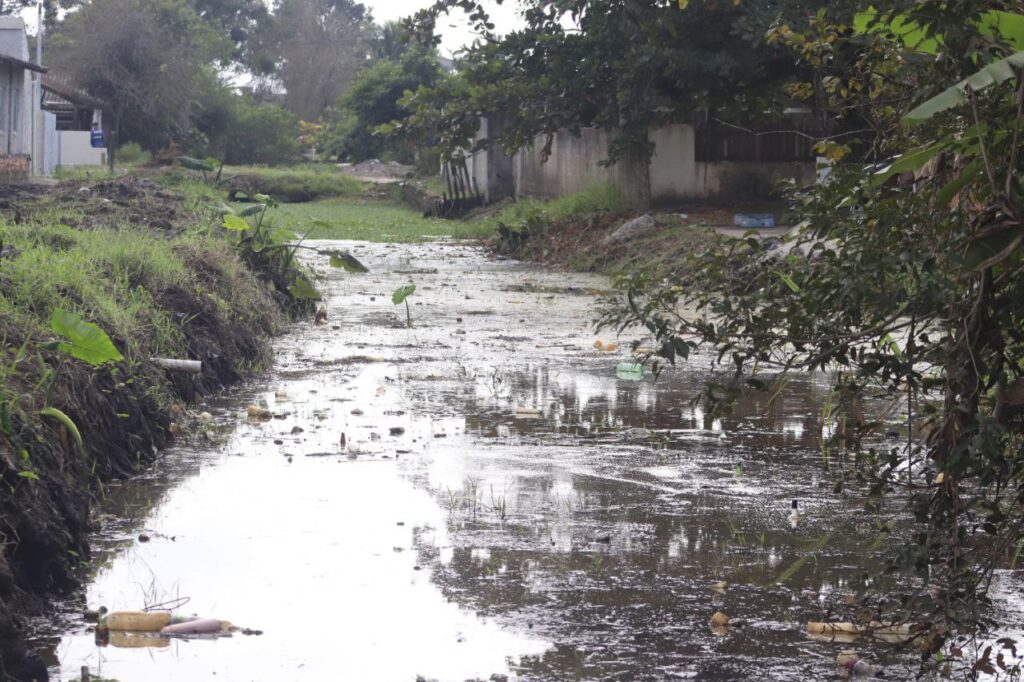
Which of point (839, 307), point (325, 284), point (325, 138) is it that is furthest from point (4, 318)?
point (325, 138)

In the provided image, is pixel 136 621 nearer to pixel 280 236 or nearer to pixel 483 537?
pixel 483 537

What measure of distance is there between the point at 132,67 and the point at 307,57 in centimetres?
→ 3272

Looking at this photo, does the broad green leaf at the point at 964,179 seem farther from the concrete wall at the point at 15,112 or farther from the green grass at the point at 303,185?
the green grass at the point at 303,185

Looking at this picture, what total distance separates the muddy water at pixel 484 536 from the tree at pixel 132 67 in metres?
39.0

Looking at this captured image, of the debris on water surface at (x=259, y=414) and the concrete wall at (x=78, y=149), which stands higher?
the concrete wall at (x=78, y=149)

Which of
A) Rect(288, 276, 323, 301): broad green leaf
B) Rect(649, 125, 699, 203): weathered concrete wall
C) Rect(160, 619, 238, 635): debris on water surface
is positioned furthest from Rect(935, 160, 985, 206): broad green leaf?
Rect(649, 125, 699, 203): weathered concrete wall

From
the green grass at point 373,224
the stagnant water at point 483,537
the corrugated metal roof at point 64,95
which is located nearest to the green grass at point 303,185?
the green grass at point 373,224

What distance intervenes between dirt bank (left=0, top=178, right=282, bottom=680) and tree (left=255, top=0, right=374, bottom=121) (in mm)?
66610

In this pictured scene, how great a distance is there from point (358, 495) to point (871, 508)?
9.36ft

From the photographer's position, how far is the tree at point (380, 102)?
47.7 meters

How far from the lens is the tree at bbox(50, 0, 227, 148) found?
147 ft

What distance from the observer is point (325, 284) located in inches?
607

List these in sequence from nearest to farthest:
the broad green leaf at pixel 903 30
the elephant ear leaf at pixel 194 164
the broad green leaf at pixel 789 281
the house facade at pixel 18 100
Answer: the broad green leaf at pixel 903 30 < the broad green leaf at pixel 789 281 < the elephant ear leaf at pixel 194 164 < the house facade at pixel 18 100

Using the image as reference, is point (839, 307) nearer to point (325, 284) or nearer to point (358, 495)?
point (358, 495)
